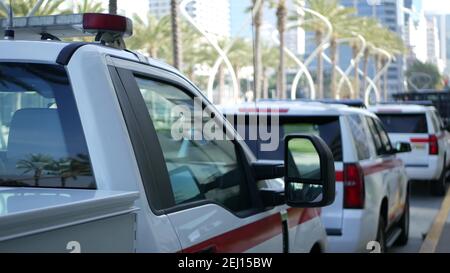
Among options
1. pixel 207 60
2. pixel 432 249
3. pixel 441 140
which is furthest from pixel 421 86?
pixel 432 249

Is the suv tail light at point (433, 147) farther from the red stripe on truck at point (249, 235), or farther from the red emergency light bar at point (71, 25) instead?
the red emergency light bar at point (71, 25)

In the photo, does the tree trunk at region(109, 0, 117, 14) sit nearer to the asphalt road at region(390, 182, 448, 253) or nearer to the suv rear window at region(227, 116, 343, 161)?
the suv rear window at region(227, 116, 343, 161)

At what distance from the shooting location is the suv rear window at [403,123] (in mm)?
13047

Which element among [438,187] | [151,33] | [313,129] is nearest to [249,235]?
[313,129]

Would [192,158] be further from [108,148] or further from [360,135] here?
[360,135]

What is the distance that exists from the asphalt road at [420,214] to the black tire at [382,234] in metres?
0.95

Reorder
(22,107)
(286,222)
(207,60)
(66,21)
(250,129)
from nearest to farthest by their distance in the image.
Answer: (22,107)
(66,21)
(286,222)
(250,129)
(207,60)

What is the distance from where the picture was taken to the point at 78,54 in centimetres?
230

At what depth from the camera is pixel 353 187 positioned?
6094 mm

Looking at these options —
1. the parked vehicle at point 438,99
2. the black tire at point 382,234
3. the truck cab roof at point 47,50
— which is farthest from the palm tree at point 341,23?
the truck cab roof at point 47,50

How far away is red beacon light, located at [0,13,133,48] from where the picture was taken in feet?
8.40

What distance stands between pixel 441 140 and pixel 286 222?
11.2 metres

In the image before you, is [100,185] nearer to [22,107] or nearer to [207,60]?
[22,107]

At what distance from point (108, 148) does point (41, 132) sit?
31cm
